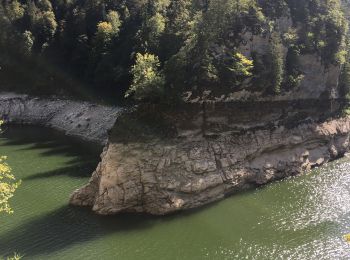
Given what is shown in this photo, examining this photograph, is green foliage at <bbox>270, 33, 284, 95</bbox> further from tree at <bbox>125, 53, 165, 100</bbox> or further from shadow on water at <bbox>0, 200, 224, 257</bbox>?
shadow on water at <bbox>0, 200, 224, 257</bbox>

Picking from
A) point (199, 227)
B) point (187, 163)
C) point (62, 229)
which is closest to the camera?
point (62, 229)

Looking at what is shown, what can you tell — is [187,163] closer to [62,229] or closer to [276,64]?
[62,229]

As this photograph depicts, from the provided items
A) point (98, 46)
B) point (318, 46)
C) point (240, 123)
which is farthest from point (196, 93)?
point (98, 46)

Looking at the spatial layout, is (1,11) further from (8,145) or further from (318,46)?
(318,46)

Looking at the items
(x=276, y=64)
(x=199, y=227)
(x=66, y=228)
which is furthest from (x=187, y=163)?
(x=276, y=64)

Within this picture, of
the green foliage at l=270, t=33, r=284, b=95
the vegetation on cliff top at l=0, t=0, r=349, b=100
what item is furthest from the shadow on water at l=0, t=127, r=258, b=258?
the green foliage at l=270, t=33, r=284, b=95

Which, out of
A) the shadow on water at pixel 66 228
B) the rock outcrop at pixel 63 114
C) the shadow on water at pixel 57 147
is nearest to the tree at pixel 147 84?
the shadow on water at pixel 66 228
